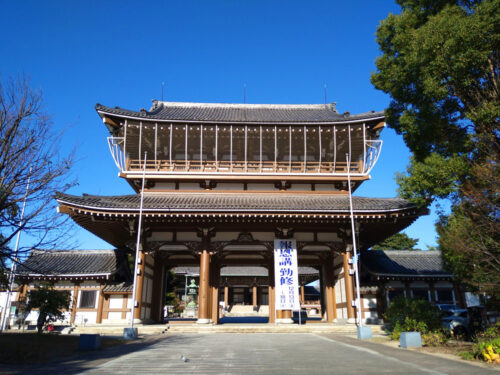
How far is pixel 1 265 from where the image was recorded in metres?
10.3

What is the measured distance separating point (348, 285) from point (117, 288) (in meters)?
13.6

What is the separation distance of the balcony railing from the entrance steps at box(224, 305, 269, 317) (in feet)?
82.4

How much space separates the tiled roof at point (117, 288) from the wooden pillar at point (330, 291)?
12207 mm

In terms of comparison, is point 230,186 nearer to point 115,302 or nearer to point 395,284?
point 115,302

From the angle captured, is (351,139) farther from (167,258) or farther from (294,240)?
(167,258)

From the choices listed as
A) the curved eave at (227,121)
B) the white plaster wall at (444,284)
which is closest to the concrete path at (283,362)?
the curved eave at (227,121)

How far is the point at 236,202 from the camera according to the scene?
62.0 ft

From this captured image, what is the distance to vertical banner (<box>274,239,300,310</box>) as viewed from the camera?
17.8 m

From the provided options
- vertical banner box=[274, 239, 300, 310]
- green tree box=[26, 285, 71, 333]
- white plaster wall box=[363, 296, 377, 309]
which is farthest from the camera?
white plaster wall box=[363, 296, 377, 309]

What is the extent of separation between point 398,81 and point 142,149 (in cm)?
1648

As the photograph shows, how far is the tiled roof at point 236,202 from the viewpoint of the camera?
16.9 metres

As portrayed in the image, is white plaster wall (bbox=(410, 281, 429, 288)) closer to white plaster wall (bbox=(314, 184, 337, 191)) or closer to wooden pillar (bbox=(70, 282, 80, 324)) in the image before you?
white plaster wall (bbox=(314, 184, 337, 191))

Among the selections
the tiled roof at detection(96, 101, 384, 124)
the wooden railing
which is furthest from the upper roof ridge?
the wooden railing

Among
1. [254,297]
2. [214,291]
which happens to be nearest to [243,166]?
[214,291]
